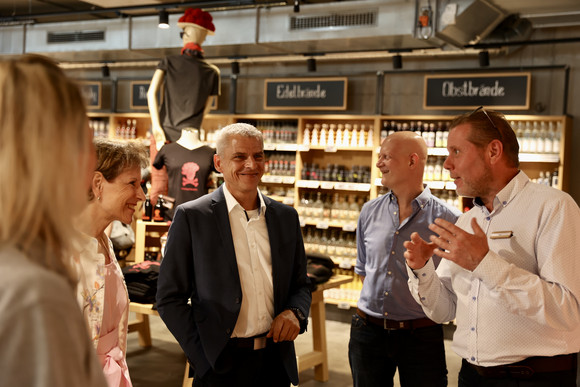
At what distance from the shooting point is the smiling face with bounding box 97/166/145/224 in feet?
7.41

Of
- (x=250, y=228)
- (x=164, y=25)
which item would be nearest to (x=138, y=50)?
(x=164, y=25)

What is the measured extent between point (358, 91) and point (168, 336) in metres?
4.09

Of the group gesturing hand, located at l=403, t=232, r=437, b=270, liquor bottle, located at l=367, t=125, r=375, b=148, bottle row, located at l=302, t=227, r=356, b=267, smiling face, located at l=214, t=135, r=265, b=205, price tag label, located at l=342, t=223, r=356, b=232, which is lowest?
bottle row, located at l=302, t=227, r=356, b=267

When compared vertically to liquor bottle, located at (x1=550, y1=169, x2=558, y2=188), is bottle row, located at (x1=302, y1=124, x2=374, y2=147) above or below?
above

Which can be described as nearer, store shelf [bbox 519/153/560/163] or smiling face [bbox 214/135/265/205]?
smiling face [bbox 214/135/265/205]

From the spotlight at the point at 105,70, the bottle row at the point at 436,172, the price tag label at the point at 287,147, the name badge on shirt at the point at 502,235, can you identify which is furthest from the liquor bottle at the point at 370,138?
the name badge on shirt at the point at 502,235

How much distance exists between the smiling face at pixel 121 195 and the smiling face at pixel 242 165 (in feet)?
1.50

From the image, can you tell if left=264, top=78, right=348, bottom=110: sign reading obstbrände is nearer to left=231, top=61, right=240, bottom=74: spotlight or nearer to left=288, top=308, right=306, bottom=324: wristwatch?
left=231, top=61, right=240, bottom=74: spotlight

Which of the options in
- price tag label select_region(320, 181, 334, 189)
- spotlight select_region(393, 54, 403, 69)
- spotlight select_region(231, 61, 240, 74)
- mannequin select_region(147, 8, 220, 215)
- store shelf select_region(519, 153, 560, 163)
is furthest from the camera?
spotlight select_region(231, 61, 240, 74)

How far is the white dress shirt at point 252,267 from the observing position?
8.23ft

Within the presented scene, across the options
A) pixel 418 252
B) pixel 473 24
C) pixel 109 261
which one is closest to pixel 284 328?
pixel 418 252

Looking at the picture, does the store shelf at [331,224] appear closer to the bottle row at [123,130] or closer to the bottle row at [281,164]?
the bottle row at [281,164]

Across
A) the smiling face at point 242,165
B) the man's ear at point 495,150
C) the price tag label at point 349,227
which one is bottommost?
the price tag label at point 349,227

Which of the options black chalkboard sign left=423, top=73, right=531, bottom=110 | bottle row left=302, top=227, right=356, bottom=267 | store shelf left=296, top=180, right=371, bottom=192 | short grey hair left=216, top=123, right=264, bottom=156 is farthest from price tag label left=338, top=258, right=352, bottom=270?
short grey hair left=216, top=123, right=264, bottom=156
